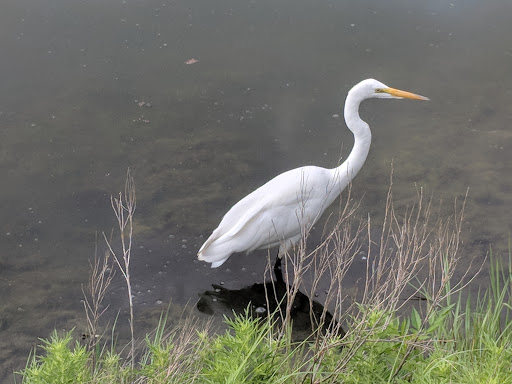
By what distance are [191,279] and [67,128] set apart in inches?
78.1

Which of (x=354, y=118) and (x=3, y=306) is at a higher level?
(x=354, y=118)

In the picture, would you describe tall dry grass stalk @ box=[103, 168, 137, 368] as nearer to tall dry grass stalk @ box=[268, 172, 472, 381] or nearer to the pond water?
the pond water

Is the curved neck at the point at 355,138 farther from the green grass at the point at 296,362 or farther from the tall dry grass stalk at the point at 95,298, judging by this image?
the green grass at the point at 296,362

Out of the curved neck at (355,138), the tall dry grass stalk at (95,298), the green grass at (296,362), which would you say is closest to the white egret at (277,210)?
the curved neck at (355,138)

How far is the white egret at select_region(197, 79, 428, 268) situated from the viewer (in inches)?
170

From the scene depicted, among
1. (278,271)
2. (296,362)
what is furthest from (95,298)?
(296,362)

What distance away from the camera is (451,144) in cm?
571

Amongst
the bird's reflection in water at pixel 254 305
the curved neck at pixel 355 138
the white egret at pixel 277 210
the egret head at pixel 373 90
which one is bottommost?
the bird's reflection in water at pixel 254 305

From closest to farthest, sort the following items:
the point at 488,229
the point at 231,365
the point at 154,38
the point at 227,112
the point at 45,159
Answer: the point at 231,365, the point at 488,229, the point at 45,159, the point at 227,112, the point at 154,38

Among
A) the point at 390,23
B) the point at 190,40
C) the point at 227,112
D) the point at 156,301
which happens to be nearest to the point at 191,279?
the point at 156,301

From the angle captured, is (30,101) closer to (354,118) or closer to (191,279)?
(191,279)

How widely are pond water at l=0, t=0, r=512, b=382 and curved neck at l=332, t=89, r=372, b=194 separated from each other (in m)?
0.57

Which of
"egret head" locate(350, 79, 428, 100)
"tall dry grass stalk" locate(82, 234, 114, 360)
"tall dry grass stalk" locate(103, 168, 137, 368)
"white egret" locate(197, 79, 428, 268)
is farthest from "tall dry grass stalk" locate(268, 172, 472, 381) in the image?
"egret head" locate(350, 79, 428, 100)

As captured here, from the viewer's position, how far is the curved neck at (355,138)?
4.52 meters
